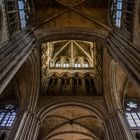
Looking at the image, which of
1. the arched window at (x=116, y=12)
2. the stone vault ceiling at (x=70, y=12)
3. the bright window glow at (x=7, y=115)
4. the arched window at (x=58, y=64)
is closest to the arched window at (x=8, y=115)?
the bright window glow at (x=7, y=115)

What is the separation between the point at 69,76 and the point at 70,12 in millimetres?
5566

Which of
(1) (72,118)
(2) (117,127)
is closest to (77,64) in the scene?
(1) (72,118)

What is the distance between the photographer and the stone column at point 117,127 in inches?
554

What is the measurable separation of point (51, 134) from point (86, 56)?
8376mm

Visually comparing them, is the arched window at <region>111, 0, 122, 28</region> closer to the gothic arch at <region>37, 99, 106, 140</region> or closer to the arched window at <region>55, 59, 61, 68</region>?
the gothic arch at <region>37, 99, 106, 140</region>

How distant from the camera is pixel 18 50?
42.4 feet

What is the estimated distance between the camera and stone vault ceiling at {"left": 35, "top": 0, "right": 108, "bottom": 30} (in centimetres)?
1797

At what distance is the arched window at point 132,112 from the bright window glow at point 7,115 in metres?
7.81

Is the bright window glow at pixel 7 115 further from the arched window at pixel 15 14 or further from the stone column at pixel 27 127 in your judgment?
the arched window at pixel 15 14

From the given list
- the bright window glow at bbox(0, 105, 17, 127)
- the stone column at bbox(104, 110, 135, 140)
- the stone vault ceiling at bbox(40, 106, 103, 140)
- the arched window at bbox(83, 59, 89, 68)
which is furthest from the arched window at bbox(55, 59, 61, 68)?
the stone column at bbox(104, 110, 135, 140)

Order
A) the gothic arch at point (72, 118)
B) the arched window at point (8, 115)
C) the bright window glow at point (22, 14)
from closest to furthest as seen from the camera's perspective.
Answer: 1. the bright window glow at point (22, 14)
2. the arched window at point (8, 115)
3. the gothic arch at point (72, 118)

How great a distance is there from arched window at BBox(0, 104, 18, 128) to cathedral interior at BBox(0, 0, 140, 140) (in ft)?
0.22

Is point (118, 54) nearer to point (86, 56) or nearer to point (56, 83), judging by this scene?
point (56, 83)

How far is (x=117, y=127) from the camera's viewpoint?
14.9 meters
